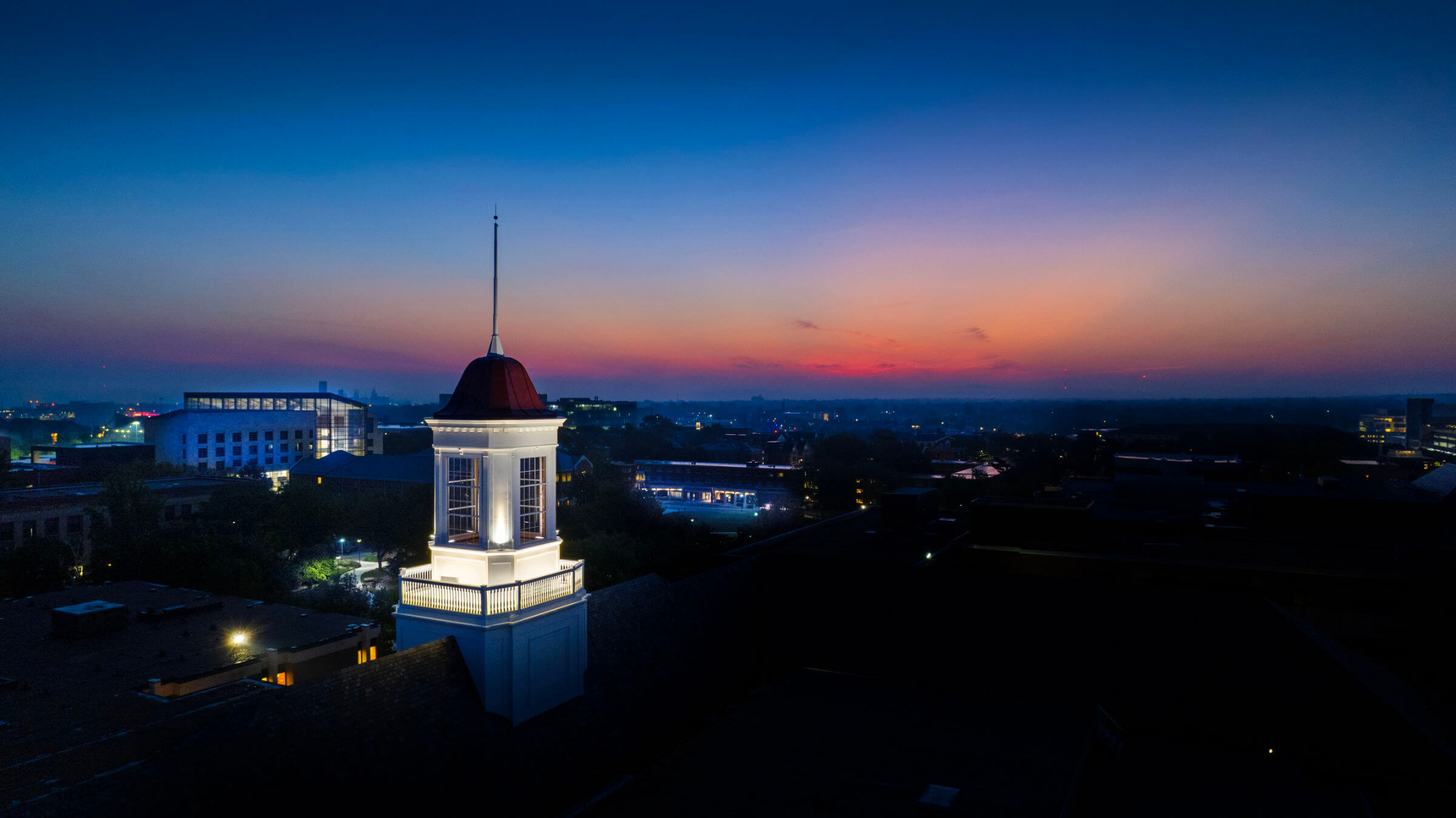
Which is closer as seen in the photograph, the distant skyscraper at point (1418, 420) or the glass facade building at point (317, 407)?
the glass facade building at point (317, 407)

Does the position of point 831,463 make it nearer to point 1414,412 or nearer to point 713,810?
point 713,810

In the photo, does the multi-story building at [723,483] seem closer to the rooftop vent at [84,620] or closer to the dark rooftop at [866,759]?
the rooftop vent at [84,620]

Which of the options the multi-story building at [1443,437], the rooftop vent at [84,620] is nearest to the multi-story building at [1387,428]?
the multi-story building at [1443,437]

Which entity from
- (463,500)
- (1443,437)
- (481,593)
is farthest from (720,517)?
(1443,437)

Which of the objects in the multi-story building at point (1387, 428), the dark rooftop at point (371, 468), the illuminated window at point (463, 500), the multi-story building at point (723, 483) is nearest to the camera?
the illuminated window at point (463, 500)

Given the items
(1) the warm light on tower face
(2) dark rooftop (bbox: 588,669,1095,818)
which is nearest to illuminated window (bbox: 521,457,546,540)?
(1) the warm light on tower face

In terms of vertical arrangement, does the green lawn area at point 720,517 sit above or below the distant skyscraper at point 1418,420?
below

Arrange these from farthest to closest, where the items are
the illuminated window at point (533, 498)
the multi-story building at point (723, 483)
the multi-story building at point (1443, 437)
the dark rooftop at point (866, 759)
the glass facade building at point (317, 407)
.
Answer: the multi-story building at point (1443, 437), the glass facade building at point (317, 407), the multi-story building at point (723, 483), the illuminated window at point (533, 498), the dark rooftop at point (866, 759)

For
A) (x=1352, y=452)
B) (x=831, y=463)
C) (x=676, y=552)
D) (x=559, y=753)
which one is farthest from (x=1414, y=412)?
(x=559, y=753)

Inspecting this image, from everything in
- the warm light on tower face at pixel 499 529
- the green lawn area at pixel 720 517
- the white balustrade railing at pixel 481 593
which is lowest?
the green lawn area at pixel 720 517
